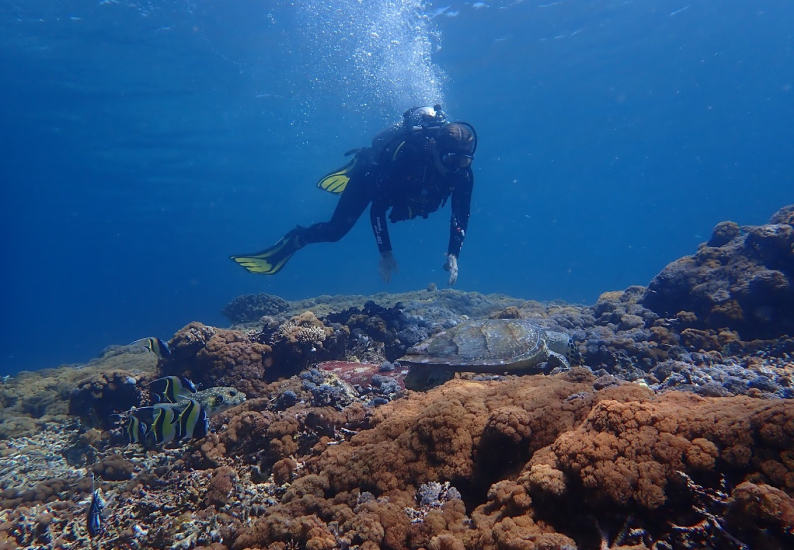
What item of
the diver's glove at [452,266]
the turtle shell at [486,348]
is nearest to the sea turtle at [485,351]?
the turtle shell at [486,348]

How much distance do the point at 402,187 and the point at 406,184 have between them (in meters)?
0.14

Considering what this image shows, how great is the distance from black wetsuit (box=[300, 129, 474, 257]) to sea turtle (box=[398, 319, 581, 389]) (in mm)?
3366

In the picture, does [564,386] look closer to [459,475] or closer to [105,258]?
[459,475]

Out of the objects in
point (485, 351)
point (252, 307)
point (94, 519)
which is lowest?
point (94, 519)

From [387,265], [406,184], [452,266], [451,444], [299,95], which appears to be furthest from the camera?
[299,95]

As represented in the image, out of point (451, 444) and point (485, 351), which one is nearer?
point (451, 444)

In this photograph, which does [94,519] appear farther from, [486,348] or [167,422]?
[486,348]

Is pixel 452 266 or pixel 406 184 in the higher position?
pixel 406 184

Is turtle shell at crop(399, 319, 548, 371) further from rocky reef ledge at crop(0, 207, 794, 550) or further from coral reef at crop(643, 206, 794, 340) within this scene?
coral reef at crop(643, 206, 794, 340)

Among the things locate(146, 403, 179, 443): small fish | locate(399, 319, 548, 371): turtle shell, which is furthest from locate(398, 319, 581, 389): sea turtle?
locate(146, 403, 179, 443): small fish

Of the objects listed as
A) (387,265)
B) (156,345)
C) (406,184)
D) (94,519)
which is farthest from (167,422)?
(406,184)

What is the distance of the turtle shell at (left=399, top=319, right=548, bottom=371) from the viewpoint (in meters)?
5.09

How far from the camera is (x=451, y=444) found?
3.04 metres

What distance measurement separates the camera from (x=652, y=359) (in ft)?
19.7
